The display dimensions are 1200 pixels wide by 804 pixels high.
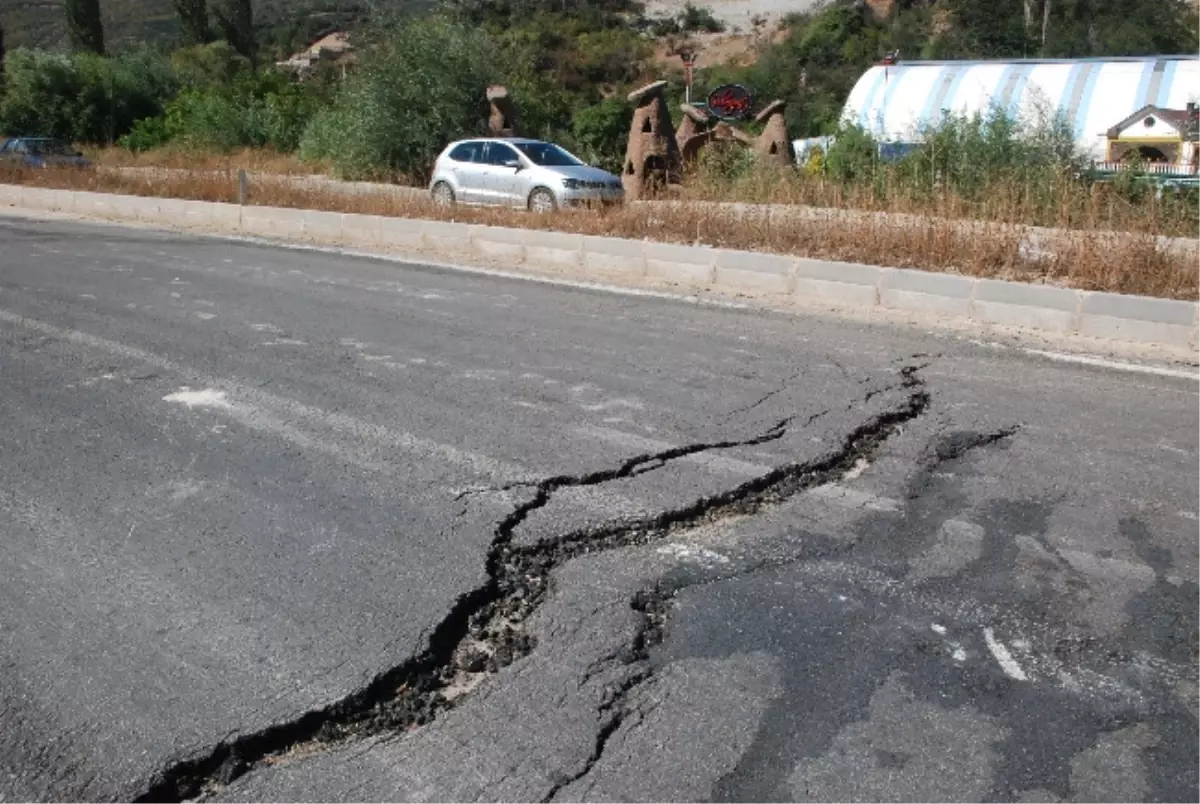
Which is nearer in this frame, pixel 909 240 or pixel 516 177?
pixel 909 240

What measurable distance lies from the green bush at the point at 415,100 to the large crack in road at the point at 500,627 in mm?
23447

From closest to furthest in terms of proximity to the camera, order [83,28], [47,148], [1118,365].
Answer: [1118,365] → [47,148] → [83,28]

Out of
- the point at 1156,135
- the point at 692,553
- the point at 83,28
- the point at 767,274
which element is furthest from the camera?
the point at 83,28

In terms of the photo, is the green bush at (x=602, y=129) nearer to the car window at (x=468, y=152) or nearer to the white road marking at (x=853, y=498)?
the car window at (x=468, y=152)

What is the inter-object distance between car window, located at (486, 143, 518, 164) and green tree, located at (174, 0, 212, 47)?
163ft

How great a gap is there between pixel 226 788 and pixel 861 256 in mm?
8401

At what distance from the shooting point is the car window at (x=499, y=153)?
20.1m

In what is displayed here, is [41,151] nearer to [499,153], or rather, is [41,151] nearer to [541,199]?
[499,153]

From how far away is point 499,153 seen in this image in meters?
20.3

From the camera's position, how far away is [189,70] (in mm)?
53562

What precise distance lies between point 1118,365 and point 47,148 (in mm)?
33133

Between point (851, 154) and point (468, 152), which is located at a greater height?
point (851, 154)

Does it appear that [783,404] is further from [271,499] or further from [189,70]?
[189,70]

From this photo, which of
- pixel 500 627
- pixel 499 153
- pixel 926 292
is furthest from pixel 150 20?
pixel 500 627
